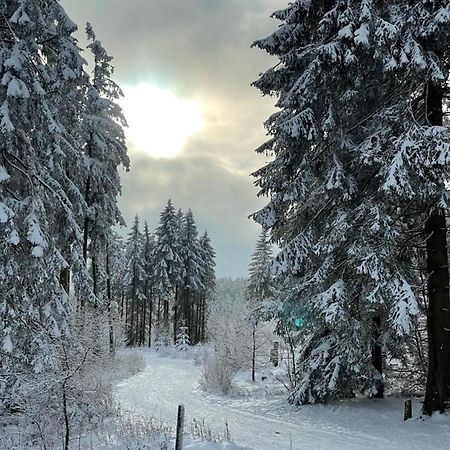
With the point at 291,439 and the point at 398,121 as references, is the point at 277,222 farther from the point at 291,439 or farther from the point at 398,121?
the point at 291,439

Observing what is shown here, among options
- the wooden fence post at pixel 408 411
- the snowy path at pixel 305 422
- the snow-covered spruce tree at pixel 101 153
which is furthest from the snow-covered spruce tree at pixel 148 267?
the wooden fence post at pixel 408 411

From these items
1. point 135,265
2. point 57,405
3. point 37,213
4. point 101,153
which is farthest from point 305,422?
point 135,265

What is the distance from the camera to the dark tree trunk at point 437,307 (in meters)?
9.16

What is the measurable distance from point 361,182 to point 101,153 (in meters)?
12.4

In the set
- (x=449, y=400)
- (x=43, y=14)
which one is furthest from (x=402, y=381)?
(x=43, y=14)

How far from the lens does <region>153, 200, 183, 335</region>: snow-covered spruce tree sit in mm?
41344

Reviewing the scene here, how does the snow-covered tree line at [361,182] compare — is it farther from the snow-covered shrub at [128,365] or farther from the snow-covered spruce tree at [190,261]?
the snow-covered spruce tree at [190,261]

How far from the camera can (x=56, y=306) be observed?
9.49 metres

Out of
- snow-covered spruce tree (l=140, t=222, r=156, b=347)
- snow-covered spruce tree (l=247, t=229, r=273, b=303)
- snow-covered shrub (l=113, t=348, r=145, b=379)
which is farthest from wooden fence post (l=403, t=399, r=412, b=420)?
snow-covered spruce tree (l=140, t=222, r=156, b=347)

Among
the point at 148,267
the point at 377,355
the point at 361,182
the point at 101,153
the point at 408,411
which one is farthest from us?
the point at 148,267

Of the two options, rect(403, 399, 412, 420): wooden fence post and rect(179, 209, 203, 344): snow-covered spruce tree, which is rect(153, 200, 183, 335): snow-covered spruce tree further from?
rect(403, 399, 412, 420): wooden fence post

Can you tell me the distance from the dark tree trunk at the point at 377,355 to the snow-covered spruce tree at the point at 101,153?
12283 mm

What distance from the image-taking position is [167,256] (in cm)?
4156

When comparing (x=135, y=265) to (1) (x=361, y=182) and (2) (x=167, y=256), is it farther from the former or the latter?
(1) (x=361, y=182)
